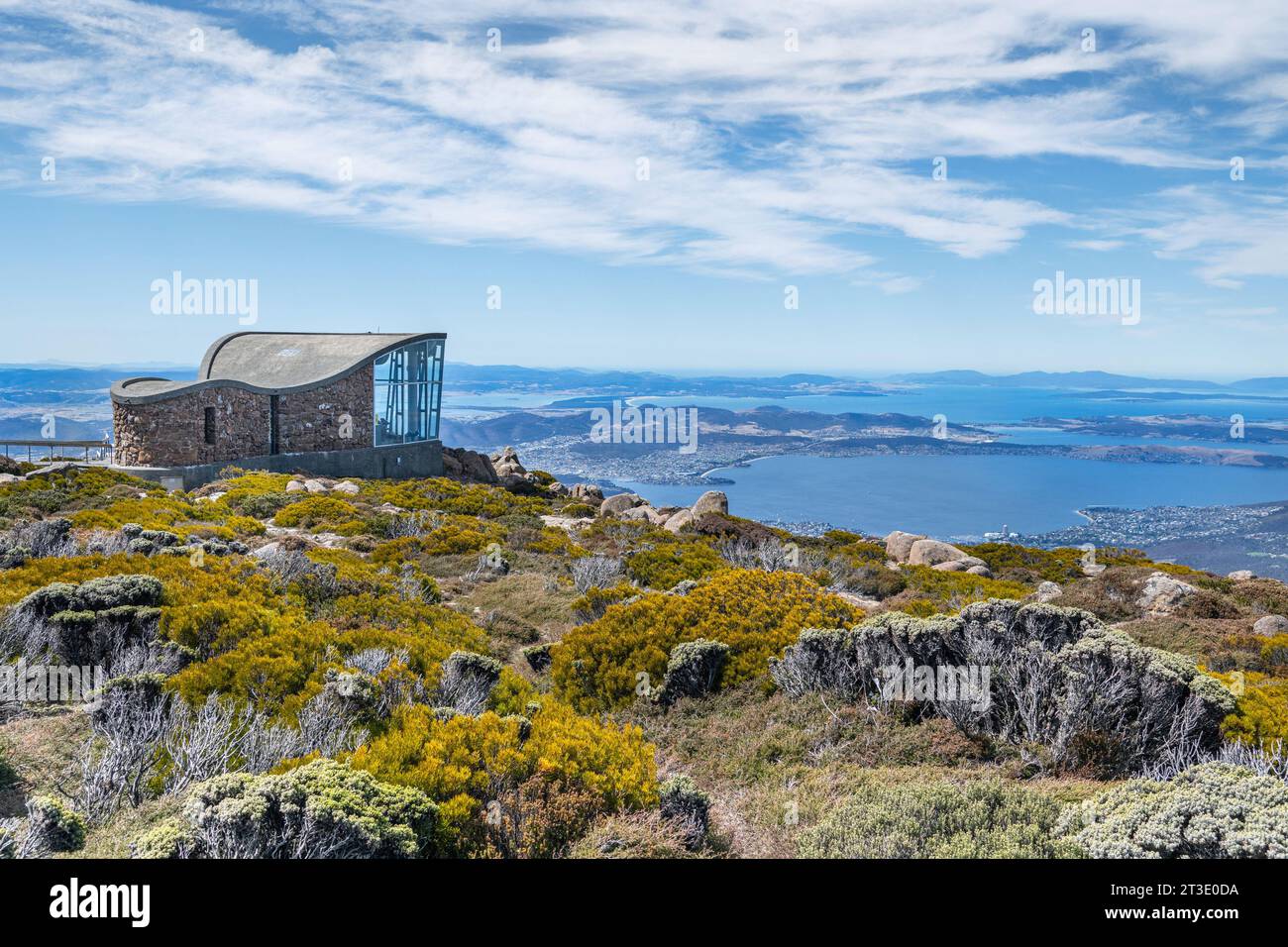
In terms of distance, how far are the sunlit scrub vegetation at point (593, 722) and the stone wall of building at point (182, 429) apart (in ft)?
38.3

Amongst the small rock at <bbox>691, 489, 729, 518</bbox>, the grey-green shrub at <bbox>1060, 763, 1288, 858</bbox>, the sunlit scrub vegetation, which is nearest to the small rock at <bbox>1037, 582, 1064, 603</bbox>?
the sunlit scrub vegetation

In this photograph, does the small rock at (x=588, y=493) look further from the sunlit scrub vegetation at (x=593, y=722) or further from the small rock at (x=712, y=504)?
the sunlit scrub vegetation at (x=593, y=722)

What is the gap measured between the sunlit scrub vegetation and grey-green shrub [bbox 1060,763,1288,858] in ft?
0.05

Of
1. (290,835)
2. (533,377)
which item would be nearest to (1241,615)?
(290,835)

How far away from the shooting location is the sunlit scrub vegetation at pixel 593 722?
14.2 feet

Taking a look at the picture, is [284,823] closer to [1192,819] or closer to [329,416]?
[1192,819]

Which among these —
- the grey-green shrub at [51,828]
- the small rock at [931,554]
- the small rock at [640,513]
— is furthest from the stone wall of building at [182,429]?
the grey-green shrub at [51,828]

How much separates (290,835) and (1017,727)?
16.4ft

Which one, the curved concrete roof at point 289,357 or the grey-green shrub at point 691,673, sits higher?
the curved concrete roof at point 289,357

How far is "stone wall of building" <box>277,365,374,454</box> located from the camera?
2592 centimetres

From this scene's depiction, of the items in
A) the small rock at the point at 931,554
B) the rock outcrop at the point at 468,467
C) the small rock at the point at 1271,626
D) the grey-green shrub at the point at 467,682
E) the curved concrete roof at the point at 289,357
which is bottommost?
the small rock at the point at 931,554

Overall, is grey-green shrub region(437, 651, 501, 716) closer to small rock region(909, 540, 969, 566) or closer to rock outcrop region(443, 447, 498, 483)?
small rock region(909, 540, 969, 566)

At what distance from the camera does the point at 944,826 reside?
4.68 m

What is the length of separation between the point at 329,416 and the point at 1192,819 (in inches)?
1021
